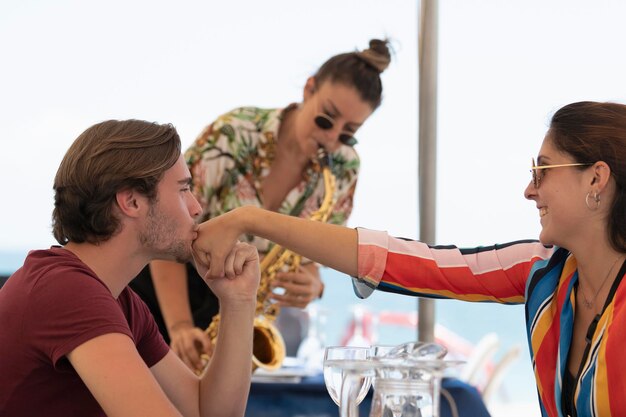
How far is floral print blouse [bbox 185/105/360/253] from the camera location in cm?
262

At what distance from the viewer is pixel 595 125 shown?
1.77 meters

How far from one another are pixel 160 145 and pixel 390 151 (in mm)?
11220

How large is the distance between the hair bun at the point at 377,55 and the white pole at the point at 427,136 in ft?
0.39

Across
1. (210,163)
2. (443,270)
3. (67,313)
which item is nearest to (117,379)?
(67,313)

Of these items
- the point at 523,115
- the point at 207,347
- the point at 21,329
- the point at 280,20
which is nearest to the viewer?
the point at 21,329

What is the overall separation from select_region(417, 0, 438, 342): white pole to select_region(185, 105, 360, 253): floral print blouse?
0.98ft

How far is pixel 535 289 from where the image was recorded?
182 cm

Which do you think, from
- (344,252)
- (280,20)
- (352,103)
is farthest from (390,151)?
(344,252)

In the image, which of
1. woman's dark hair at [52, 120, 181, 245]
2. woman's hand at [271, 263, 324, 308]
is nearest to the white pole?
woman's hand at [271, 263, 324, 308]

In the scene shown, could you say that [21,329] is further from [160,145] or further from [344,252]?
[344,252]

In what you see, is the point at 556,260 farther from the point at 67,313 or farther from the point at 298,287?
the point at 298,287

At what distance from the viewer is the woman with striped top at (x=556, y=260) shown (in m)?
1.65

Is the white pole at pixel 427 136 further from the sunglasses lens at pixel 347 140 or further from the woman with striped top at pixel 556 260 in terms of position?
the woman with striped top at pixel 556 260

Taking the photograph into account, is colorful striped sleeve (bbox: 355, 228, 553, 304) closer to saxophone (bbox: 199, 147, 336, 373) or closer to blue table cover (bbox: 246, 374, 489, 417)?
blue table cover (bbox: 246, 374, 489, 417)
